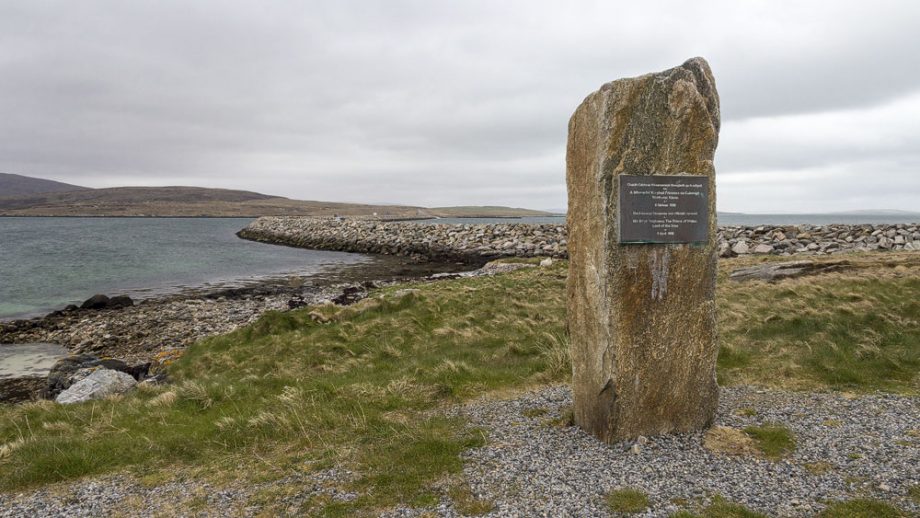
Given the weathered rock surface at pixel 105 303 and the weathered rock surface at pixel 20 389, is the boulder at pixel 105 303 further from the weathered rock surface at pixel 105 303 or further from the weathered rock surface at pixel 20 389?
the weathered rock surface at pixel 20 389

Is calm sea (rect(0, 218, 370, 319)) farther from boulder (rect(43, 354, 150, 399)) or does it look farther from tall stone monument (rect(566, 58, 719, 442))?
tall stone monument (rect(566, 58, 719, 442))

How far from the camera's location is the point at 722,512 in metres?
5.27

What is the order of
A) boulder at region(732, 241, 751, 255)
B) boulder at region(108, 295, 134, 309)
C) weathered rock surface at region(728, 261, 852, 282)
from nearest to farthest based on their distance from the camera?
weathered rock surface at region(728, 261, 852, 282) < boulder at region(108, 295, 134, 309) < boulder at region(732, 241, 751, 255)

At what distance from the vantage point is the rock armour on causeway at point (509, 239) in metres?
31.7

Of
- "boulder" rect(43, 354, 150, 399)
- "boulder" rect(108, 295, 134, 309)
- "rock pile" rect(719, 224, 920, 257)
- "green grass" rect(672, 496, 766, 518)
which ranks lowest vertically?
"boulder" rect(43, 354, 150, 399)

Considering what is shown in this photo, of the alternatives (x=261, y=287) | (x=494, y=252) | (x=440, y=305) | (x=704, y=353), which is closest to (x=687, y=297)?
(x=704, y=353)

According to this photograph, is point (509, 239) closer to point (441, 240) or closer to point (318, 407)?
point (441, 240)

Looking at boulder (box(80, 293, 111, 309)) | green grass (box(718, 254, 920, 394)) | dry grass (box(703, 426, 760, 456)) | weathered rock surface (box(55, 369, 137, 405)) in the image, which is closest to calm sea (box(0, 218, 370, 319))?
boulder (box(80, 293, 111, 309))

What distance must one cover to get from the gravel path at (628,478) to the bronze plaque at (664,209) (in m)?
2.85

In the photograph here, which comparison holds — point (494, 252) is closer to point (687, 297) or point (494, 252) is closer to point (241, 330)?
point (241, 330)

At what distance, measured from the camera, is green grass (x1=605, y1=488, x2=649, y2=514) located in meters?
5.41

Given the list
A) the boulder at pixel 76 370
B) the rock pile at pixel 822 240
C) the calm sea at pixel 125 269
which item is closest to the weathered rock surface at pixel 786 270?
the rock pile at pixel 822 240

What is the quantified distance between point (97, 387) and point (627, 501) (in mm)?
12887

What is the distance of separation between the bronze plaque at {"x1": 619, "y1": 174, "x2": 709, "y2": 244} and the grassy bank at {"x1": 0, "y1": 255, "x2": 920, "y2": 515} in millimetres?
3769
